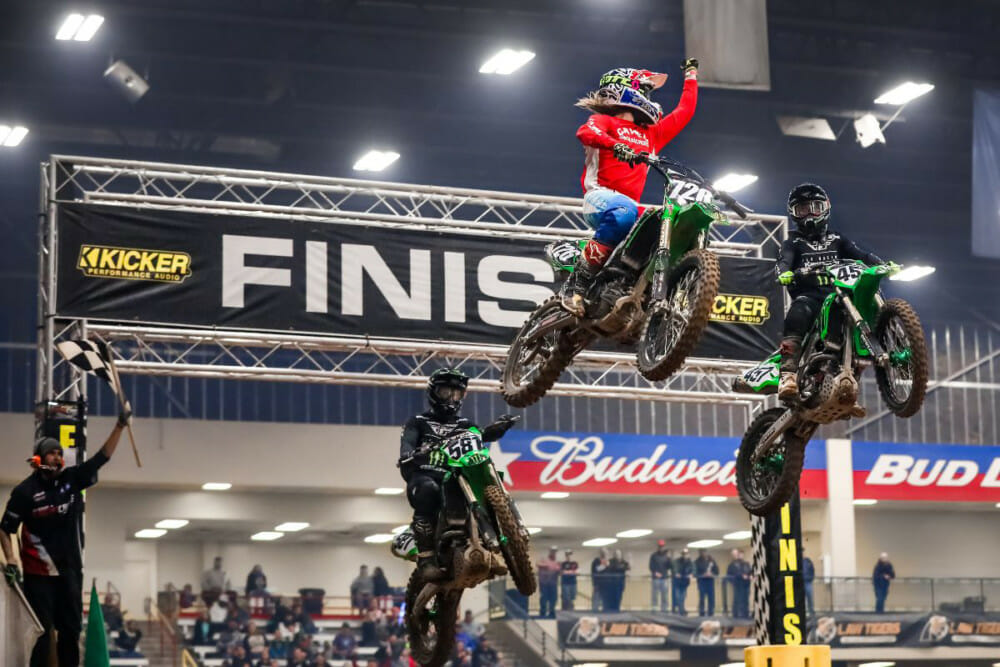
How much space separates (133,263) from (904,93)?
13.9m

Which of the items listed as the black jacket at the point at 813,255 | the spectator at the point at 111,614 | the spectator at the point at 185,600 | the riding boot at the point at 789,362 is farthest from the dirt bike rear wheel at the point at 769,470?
the spectator at the point at 185,600

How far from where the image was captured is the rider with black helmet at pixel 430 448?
11.8 m

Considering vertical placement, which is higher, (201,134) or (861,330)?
(201,134)

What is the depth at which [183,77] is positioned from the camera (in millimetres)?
23516

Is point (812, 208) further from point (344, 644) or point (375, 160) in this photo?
point (375, 160)

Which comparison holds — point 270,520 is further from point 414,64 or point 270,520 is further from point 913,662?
point 913,662

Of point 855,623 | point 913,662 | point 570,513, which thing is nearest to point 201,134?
point 570,513

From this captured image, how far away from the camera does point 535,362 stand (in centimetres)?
1191

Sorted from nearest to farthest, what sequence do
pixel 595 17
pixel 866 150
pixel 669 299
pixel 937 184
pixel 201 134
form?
pixel 669 299
pixel 595 17
pixel 201 134
pixel 866 150
pixel 937 184

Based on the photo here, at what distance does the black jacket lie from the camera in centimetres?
1098

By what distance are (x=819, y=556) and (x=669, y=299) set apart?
23.0 m

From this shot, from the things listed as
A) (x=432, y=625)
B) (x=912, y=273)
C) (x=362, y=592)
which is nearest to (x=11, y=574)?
(x=432, y=625)

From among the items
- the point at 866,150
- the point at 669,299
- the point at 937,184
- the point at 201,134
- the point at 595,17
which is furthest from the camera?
the point at 937,184

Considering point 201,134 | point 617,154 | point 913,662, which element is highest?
point 201,134
